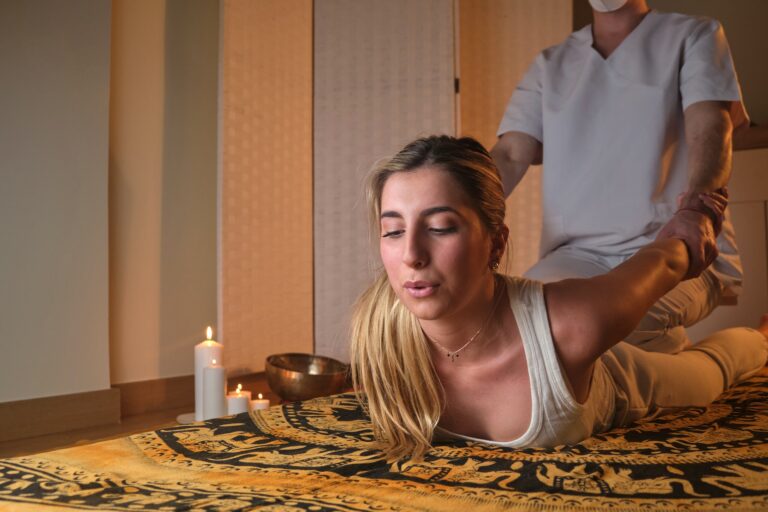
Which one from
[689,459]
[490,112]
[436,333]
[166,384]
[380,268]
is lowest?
[166,384]

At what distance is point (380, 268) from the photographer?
4.66ft

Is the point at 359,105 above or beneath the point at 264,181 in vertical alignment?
above

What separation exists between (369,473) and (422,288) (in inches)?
11.0

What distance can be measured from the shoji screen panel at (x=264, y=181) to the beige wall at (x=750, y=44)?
92.5 inches

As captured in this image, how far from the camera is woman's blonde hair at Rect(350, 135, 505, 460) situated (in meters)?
1.19

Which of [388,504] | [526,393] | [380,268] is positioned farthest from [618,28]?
[388,504]

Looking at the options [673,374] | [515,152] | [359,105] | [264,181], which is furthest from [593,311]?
[359,105]

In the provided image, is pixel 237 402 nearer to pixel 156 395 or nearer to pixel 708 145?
pixel 156 395

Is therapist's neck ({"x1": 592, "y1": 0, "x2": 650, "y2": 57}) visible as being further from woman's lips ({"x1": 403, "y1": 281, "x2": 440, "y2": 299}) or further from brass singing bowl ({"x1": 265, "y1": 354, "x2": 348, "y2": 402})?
woman's lips ({"x1": 403, "y1": 281, "x2": 440, "y2": 299})

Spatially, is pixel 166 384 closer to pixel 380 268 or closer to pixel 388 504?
pixel 380 268

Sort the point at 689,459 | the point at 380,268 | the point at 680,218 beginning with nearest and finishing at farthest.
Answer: the point at 689,459 < the point at 380,268 < the point at 680,218

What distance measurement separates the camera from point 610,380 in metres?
1.44

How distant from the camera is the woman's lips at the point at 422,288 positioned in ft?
3.64

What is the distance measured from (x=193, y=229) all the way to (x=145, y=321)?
0.43 meters
